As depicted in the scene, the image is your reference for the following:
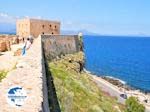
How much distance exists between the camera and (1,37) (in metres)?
45.6

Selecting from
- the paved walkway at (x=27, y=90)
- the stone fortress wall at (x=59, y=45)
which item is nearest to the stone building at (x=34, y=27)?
the stone fortress wall at (x=59, y=45)

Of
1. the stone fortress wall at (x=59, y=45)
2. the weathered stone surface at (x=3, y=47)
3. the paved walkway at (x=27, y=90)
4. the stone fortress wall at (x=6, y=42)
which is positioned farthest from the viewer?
the stone fortress wall at (x=6, y=42)

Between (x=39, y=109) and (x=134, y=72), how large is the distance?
108 metres

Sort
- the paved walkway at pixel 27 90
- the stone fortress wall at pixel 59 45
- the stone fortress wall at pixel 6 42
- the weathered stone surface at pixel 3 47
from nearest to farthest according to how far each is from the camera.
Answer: the paved walkway at pixel 27 90
the stone fortress wall at pixel 59 45
the weathered stone surface at pixel 3 47
the stone fortress wall at pixel 6 42

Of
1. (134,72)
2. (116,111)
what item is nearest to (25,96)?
(116,111)

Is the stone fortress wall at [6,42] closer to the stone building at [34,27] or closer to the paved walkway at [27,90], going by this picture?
the stone building at [34,27]

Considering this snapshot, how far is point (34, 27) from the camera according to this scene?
50031 millimetres

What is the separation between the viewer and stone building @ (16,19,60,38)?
49.7 meters

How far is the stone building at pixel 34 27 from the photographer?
49.7 metres

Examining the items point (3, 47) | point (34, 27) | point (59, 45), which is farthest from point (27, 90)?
point (34, 27)

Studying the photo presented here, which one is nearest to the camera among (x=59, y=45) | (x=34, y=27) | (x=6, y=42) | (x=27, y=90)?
(x=27, y=90)

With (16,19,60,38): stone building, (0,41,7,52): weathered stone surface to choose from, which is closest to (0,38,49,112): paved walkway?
(0,41,7,52): weathered stone surface

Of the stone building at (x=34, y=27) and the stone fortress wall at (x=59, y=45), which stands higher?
the stone building at (x=34, y=27)

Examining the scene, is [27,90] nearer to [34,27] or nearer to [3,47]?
[3,47]
